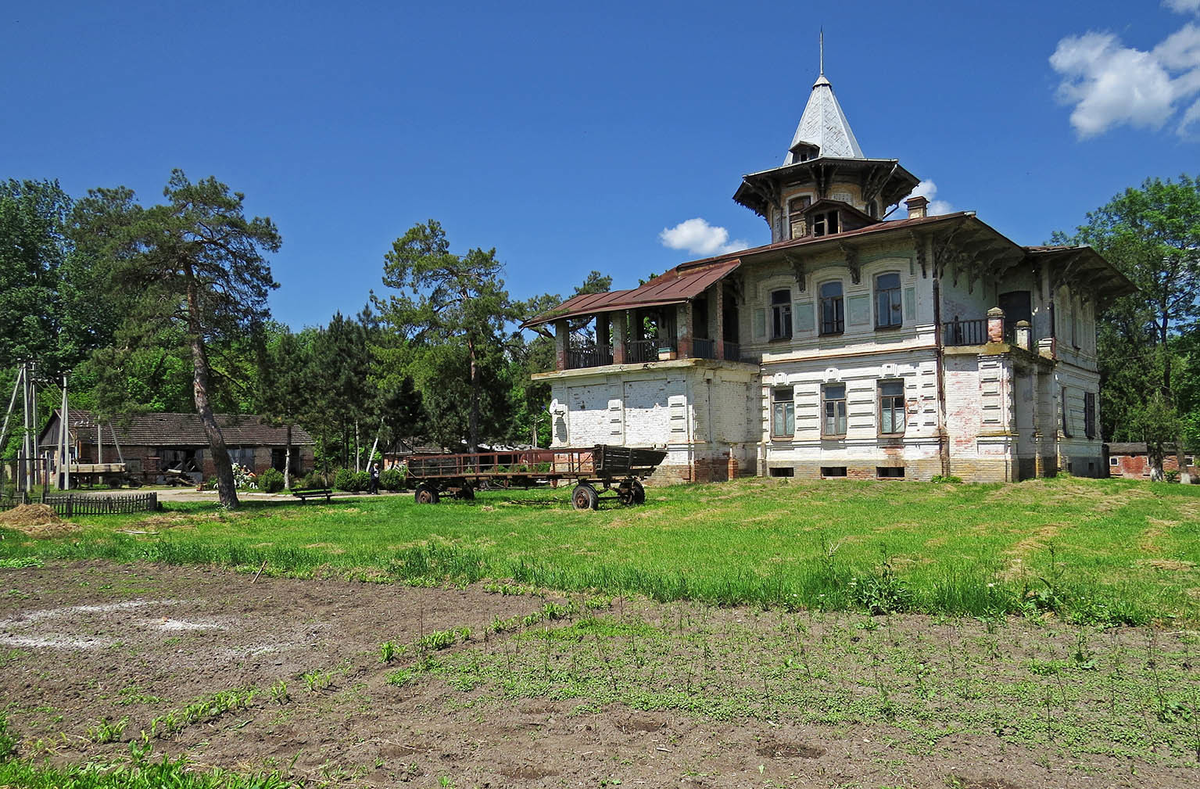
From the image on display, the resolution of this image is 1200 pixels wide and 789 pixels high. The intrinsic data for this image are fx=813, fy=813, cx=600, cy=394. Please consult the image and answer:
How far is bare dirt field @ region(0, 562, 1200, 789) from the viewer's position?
175 inches

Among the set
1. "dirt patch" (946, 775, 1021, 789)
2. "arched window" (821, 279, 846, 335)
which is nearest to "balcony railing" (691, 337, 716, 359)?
"arched window" (821, 279, 846, 335)

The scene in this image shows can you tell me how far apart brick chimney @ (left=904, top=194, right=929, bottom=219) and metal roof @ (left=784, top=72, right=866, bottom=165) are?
19.5 feet

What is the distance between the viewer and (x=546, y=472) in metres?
22.0

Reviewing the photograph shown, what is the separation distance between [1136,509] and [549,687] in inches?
649

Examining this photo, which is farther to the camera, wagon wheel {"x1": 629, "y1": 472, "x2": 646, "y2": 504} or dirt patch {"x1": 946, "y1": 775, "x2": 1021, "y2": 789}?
wagon wheel {"x1": 629, "y1": 472, "x2": 646, "y2": 504}

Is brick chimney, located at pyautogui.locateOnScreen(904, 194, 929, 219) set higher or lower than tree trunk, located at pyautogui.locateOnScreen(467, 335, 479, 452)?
higher

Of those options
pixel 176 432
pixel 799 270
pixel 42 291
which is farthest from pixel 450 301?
pixel 42 291

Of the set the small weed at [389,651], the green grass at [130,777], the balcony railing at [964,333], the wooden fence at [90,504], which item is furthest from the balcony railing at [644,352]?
the green grass at [130,777]

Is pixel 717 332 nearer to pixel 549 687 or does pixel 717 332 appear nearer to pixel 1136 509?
pixel 1136 509

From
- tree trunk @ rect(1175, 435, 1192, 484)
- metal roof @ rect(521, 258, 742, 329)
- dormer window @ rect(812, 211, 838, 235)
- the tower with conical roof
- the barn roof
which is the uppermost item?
the tower with conical roof

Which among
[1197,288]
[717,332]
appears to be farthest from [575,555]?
[1197,288]

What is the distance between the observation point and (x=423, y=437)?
43969mm

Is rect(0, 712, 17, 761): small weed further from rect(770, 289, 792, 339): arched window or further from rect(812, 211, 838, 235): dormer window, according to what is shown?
rect(812, 211, 838, 235): dormer window

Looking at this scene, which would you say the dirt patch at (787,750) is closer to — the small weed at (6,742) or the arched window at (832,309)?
the small weed at (6,742)
